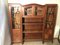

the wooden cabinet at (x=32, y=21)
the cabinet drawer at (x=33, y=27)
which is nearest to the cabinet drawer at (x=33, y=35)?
the wooden cabinet at (x=32, y=21)

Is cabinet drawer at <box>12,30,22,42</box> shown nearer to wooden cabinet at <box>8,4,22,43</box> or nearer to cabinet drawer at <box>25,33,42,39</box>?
wooden cabinet at <box>8,4,22,43</box>

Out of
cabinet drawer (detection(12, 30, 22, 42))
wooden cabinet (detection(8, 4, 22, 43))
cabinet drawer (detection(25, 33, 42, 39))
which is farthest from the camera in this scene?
cabinet drawer (detection(25, 33, 42, 39))

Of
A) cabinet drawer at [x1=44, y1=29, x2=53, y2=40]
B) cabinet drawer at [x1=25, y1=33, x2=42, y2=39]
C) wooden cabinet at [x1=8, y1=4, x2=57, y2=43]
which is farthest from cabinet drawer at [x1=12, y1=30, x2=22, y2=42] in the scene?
cabinet drawer at [x1=44, y1=29, x2=53, y2=40]

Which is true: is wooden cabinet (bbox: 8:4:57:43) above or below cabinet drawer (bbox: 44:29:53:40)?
above

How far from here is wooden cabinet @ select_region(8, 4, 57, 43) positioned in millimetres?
2881

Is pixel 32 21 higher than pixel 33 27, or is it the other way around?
pixel 32 21

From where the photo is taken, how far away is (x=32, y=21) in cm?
310

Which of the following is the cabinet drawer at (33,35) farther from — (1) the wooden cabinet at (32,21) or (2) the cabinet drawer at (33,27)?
(2) the cabinet drawer at (33,27)

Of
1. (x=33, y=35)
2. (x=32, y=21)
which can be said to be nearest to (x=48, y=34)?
(x=33, y=35)

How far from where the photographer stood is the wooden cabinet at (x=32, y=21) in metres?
2.88

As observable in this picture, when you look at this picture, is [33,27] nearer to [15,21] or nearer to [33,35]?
[33,35]

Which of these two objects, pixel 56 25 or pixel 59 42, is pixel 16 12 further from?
pixel 59 42

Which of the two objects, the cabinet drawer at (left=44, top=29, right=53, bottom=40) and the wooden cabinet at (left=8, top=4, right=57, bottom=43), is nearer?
the wooden cabinet at (left=8, top=4, right=57, bottom=43)

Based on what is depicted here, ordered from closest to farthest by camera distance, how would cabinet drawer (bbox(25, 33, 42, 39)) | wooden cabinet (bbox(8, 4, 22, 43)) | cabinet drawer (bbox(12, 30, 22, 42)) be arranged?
wooden cabinet (bbox(8, 4, 22, 43)) → cabinet drawer (bbox(12, 30, 22, 42)) → cabinet drawer (bbox(25, 33, 42, 39))
